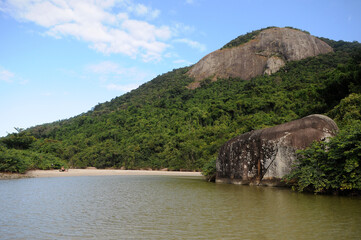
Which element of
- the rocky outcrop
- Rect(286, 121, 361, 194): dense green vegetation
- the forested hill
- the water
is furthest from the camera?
the forested hill

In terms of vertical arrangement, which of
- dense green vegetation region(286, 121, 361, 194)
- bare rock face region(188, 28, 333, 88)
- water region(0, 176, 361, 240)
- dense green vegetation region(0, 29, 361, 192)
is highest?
bare rock face region(188, 28, 333, 88)

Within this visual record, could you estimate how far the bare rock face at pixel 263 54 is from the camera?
8521 cm

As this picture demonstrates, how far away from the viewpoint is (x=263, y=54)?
88312 mm

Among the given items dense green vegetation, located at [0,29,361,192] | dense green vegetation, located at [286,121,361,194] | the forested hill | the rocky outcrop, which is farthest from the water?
the forested hill

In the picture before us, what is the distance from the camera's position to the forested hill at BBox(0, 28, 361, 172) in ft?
87.6

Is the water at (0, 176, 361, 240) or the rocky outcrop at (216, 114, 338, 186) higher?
the rocky outcrop at (216, 114, 338, 186)

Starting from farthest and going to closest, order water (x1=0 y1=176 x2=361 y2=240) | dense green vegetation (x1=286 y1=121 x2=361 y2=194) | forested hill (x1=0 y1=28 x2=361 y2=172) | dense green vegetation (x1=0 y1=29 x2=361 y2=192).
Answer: forested hill (x1=0 y1=28 x2=361 y2=172)
dense green vegetation (x1=0 y1=29 x2=361 y2=192)
dense green vegetation (x1=286 y1=121 x2=361 y2=194)
water (x1=0 y1=176 x2=361 y2=240)

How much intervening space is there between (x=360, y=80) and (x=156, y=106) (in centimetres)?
5933

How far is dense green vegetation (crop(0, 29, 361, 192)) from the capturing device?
86.4ft

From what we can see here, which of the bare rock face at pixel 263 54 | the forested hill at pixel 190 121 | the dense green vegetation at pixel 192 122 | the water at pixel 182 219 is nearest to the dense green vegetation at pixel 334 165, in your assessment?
the dense green vegetation at pixel 192 122

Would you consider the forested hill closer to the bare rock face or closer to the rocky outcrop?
the rocky outcrop

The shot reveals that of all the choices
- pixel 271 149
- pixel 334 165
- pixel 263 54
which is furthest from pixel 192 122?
pixel 334 165

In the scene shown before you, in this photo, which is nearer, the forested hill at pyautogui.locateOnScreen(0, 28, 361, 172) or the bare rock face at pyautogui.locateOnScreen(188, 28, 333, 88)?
the forested hill at pyautogui.locateOnScreen(0, 28, 361, 172)

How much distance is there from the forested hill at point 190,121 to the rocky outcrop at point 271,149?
13.9 ft
